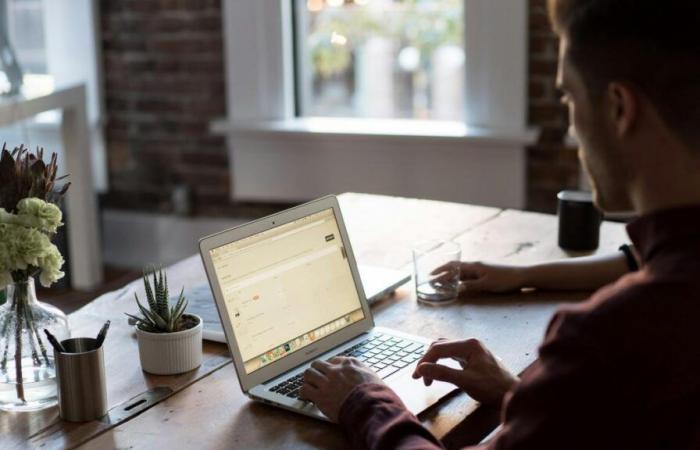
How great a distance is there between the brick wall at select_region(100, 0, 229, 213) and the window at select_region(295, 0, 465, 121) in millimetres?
389

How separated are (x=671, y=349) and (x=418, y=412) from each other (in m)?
0.55

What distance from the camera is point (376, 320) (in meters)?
1.94

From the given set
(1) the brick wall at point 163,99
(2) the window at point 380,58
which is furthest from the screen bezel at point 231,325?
(1) the brick wall at point 163,99

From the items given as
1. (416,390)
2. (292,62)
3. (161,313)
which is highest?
(292,62)

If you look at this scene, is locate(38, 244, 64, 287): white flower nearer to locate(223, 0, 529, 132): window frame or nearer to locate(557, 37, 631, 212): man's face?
locate(557, 37, 631, 212): man's face

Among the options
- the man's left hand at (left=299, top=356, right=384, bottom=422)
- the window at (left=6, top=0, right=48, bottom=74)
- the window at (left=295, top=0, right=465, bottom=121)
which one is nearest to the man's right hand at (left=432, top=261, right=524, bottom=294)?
the man's left hand at (left=299, top=356, right=384, bottom=422)

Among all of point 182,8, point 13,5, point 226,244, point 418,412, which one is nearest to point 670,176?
point 418,412

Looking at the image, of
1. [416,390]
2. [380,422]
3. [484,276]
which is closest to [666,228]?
[380,422]

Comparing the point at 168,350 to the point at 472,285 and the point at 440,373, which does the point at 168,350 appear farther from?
the point at 472,285

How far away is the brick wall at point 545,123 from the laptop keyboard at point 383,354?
2.03 m

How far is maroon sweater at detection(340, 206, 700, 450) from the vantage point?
1.05 metres

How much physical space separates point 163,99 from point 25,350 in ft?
9.12

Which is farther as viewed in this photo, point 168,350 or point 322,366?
point 168,350

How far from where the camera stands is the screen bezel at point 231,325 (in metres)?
1.58
